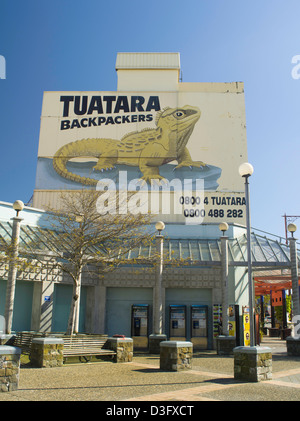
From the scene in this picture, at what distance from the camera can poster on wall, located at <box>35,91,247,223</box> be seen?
29.0 m

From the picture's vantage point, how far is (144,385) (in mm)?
9781

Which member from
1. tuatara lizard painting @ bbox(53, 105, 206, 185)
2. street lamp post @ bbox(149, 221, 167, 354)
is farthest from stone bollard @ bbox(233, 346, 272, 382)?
tuatara lizard painting @ bbox(53, 105, 206, 185)

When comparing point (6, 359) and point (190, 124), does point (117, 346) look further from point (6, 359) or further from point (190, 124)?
point (190, 124)

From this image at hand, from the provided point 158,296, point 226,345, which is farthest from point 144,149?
point 226,345

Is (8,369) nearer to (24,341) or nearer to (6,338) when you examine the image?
(24,341)

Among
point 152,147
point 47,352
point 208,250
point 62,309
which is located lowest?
point 47,352

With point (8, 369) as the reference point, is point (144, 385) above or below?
below

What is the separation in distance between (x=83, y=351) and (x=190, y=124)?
2067cm

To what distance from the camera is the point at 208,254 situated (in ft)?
72.3

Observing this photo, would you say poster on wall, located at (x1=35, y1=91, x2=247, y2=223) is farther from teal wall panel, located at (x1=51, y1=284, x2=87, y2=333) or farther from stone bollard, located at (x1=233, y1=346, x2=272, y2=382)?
stone bollard, located at (x1=233, y1=346, x2=272, y2=382)

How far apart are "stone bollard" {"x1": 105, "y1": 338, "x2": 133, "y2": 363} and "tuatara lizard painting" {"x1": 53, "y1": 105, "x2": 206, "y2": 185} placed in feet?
52.7

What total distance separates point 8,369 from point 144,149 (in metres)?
22.8

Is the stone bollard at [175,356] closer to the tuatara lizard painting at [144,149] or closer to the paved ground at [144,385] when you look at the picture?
the paved ground at [144,385]

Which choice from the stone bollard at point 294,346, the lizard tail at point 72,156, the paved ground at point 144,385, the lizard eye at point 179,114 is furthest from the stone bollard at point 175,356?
the lizard eye at point 179,114
